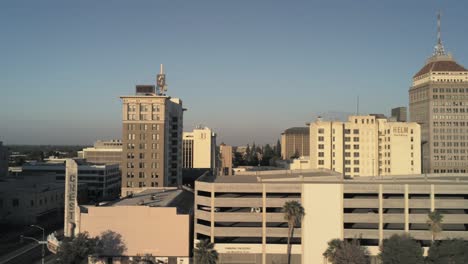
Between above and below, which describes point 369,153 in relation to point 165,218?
above

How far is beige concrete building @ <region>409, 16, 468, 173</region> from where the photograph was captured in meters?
168

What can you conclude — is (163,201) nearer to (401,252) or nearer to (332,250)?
(332,250)

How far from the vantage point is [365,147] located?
470ft

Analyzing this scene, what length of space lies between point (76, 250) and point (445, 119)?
156990 millimetres

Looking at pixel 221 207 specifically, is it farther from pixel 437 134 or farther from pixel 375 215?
pixel 437 134

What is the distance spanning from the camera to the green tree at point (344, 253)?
6575cm

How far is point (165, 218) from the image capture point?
76.3 metres

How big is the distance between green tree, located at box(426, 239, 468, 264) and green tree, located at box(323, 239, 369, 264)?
37.3ft

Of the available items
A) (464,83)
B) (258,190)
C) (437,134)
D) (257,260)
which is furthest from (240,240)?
(464,83)

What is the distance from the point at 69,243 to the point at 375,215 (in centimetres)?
5420

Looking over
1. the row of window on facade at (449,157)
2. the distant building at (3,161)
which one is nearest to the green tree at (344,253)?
the row of window on facade at (449,157)

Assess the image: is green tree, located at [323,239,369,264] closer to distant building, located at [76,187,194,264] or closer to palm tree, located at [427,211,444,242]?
palm tree, located at [427,211,444,242]

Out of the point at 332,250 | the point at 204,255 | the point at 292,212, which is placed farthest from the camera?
the point at 292,212

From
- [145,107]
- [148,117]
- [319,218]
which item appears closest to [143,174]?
[148,117]
